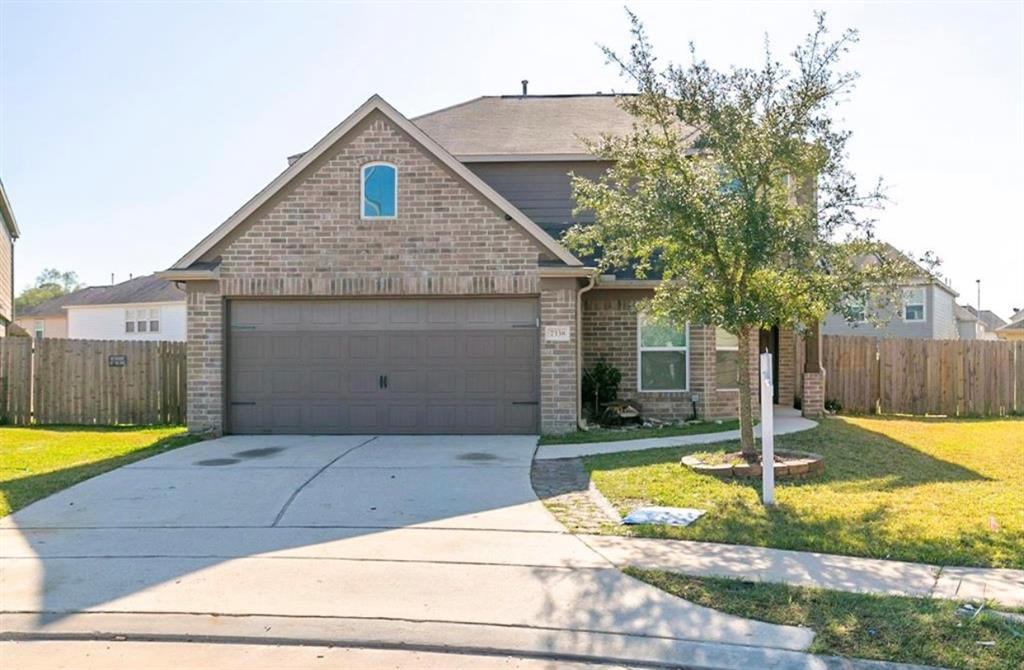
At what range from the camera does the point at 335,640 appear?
505cm

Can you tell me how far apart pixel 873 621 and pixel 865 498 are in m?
3.93

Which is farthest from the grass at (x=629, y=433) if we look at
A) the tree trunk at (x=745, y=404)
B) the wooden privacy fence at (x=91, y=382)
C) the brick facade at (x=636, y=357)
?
the wooden privacy fence at (x=91, y=382)

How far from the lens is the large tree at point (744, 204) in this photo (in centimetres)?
955

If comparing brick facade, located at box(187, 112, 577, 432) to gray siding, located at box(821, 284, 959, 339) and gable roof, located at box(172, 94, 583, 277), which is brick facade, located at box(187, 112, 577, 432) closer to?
gable roof, located at box(172, 94, 583, 277)

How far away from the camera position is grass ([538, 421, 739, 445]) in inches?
523

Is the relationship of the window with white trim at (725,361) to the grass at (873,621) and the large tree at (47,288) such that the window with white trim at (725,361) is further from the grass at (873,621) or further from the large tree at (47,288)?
the large tree at (47,288)

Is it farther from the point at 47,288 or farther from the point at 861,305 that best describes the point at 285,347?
the point at 47,288

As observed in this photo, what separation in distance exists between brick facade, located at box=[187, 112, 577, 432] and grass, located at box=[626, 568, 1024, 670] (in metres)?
8.29

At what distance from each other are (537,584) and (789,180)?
24.5 feet

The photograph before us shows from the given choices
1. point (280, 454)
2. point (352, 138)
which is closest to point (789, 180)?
point (352, 138)

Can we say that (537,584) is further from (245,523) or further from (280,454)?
(280,454)

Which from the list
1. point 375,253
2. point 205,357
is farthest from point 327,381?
point 375,253

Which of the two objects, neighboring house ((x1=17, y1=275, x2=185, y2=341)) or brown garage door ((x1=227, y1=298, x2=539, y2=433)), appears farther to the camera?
neighboring house ((x1=17, y1=275, x2=185, y2=341))

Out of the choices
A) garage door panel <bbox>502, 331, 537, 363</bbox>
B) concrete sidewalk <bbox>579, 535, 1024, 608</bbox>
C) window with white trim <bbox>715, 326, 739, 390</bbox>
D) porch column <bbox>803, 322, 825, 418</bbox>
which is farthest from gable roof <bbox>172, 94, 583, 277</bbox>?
concrete sidewalk <bbox>579, 535, 1024, 608</bbox>
